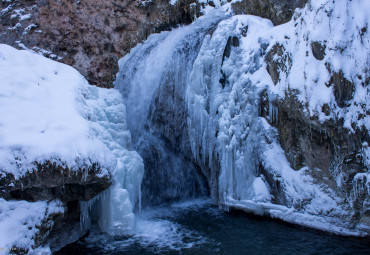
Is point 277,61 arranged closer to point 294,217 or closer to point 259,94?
point 259,94

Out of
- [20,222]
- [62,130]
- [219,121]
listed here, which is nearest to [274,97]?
[219,121]

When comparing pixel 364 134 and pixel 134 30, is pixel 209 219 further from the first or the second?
pixel 134 30

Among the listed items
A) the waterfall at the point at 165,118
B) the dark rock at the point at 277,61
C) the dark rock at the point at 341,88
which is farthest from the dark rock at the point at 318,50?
the waterfall at the point at 165,118

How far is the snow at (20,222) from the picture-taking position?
310cm

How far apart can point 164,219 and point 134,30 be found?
5241 mm

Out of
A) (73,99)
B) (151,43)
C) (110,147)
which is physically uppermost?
(151,43)

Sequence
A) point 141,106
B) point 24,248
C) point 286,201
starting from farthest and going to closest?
point 141,106
point 286,201
point 24,248

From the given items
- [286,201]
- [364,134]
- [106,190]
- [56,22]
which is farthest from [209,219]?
[56,22]

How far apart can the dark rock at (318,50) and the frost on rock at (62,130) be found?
3.30m

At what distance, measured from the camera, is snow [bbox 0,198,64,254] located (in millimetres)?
3100

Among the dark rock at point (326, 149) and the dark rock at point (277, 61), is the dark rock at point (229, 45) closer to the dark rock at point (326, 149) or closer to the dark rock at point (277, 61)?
the dark rock at point (277, 61)

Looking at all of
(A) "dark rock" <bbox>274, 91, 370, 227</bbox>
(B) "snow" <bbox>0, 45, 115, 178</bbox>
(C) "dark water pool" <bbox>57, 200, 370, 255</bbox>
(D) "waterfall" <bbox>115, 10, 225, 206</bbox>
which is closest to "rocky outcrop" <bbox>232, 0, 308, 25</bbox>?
(D) "waterfall" <bbox>115, 10, 225, 206</bbox>

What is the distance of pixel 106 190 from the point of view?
4453 mm

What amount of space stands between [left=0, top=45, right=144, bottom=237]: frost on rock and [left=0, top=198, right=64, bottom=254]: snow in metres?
0.38
